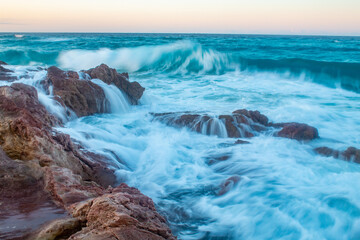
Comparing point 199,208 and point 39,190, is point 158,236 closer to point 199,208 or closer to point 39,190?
point 39,190

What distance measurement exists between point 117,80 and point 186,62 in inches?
447

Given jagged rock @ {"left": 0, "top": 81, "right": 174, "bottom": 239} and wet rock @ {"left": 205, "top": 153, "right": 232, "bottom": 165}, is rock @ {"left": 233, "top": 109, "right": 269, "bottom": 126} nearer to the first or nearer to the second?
wet rock @ {"left": 205, "top": 153, "right": 232, "bottom": 165}

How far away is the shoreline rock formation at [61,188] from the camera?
6.02 ft

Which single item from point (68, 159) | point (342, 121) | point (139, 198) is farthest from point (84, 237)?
point (342, 121)

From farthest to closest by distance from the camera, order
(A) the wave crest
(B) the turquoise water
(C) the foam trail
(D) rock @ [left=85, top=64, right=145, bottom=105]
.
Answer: (A) the wave crest, (D) rock @ [left=85, top=64, right=145, bottom=105], (C) the foam trail, (B) the turquoise water

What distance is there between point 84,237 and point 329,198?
3.32m

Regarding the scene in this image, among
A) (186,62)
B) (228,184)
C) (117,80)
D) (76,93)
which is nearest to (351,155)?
(228,184)

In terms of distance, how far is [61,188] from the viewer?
7.79ft

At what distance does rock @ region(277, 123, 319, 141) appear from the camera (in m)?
5.75

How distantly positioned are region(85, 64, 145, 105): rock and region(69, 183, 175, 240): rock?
20.0 feet

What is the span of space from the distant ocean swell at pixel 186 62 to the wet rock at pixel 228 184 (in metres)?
11.4

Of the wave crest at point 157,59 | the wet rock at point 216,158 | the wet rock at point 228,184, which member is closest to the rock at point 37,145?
the wet rock at point 228,184

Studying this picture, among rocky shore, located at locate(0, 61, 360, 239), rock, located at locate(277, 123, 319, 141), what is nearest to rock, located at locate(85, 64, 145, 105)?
Result: rocky shore, located at locate(0, 61, 360, 239)

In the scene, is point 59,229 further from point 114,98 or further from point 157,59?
point 157,59
